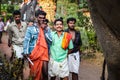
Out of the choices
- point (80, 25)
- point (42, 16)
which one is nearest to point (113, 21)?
point (42, 16)

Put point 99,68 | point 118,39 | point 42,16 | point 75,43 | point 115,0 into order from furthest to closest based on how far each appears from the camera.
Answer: point 99,68 < point 75,43 < point 42,16 < point 118,39 < point 115,0

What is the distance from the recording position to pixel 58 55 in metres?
6.10

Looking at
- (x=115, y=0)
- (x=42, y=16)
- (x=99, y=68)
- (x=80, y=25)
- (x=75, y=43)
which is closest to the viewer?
(x=115, y=0)

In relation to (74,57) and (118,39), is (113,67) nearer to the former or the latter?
(118,39)

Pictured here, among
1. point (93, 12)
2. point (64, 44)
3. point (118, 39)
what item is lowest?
point (64, 44)

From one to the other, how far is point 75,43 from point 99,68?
4.00m

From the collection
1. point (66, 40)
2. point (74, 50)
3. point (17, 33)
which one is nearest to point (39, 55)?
point (66, 40)

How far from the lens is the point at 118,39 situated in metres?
2.36

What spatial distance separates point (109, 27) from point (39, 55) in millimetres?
3697

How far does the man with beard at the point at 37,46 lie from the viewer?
596 centimetres

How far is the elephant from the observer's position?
86.1 inches

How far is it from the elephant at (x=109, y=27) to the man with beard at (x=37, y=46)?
11.3 ft

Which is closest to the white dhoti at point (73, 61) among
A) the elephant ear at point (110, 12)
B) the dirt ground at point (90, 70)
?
the dirt ground at point (90, 70)

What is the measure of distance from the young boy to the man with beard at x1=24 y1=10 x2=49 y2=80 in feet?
0.39
